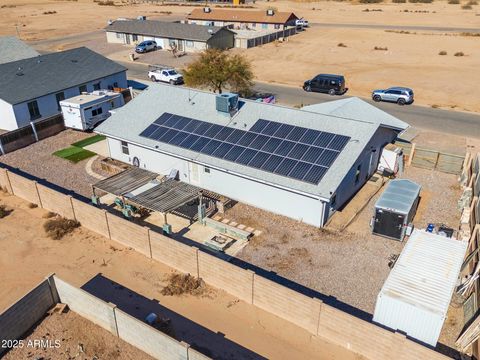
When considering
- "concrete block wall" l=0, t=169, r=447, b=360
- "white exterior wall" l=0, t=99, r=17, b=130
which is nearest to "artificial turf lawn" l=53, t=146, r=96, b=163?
"white exterior wall" l=0, t=99, r=17, b=130

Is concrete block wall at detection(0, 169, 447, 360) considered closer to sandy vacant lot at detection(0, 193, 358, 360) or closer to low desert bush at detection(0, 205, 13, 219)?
sandy vacant lot at detection(0, 193, 358, 360)

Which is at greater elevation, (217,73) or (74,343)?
(217,73)

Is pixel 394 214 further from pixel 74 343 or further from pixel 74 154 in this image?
pixel 74 154

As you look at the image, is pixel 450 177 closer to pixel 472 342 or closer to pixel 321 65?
pixel 472 342

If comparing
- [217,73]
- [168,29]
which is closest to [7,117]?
[217,73]

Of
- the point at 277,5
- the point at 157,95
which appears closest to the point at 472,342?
the point at 157,95

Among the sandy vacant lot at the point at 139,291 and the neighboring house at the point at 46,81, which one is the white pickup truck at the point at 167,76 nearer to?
the neighboring house at the point at 46,81
